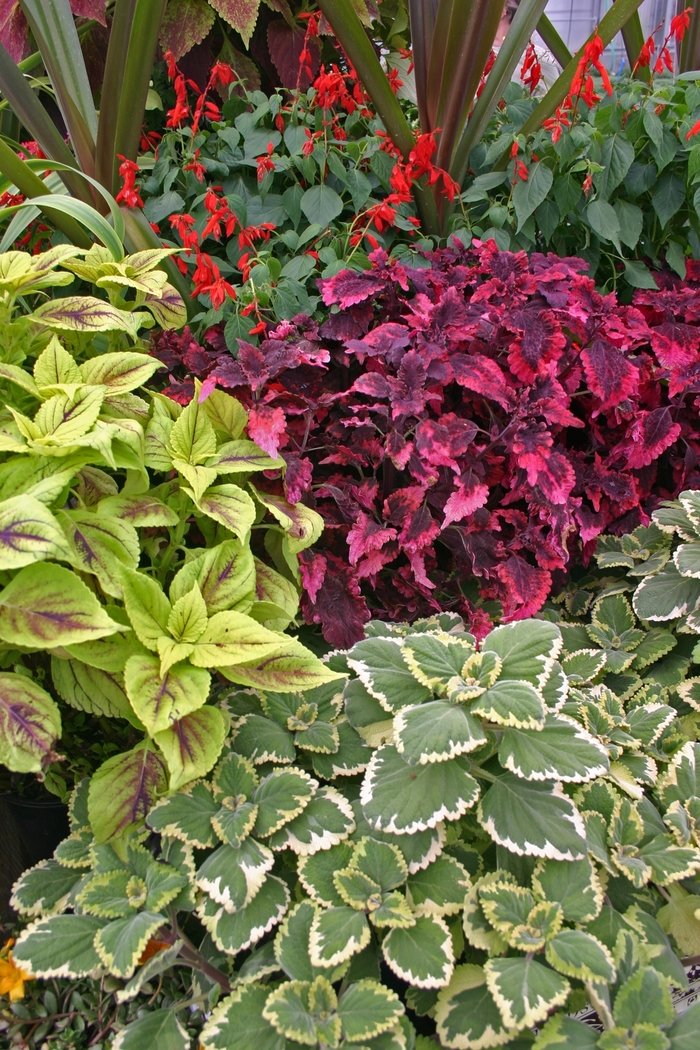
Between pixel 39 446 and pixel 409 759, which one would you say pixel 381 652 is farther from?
pixel 39 446

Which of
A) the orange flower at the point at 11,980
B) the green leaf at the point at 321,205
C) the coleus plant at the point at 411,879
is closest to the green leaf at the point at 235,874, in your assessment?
the coleus plant at the point at 411,879

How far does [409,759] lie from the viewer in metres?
0.73

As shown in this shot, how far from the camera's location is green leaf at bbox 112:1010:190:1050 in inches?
29.5

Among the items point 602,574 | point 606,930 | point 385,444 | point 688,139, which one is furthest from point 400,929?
point 688,139

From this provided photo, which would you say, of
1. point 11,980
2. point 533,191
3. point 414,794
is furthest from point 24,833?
point 533,191

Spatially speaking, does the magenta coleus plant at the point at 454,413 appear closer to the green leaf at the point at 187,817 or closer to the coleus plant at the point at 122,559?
the coleus plant at the point at 122,559

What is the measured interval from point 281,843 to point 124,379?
60cm

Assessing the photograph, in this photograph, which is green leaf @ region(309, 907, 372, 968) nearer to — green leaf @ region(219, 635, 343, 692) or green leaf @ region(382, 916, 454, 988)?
green leaf @ region(382, 916, 454, 988)

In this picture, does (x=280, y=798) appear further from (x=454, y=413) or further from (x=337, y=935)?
(x=454, y=413)

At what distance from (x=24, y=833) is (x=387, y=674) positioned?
0.69m

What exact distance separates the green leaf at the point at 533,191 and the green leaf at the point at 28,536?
977 millimetres

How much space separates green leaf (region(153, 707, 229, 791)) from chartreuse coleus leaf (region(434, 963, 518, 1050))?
329mm

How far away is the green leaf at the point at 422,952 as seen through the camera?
2.24 ft

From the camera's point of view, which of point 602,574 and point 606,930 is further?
point 602,574
